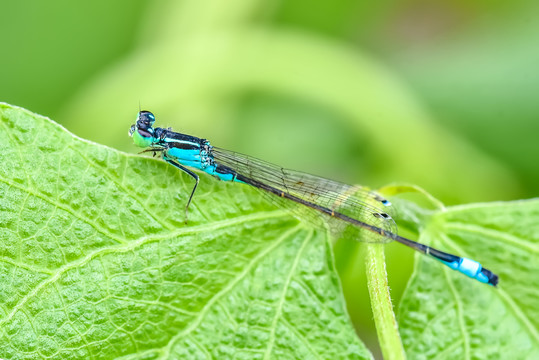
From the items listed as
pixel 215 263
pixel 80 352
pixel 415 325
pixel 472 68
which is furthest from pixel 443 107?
pixel 80 352

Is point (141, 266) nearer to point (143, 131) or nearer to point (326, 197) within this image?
point (143, 131)

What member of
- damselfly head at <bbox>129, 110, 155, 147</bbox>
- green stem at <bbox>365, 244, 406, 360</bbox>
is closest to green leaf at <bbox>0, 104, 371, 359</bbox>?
green stem at <bbox>365, 244, 406, 360</bbox>

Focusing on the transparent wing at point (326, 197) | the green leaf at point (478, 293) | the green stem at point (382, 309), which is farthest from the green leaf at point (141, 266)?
the green leaf at point (478, 293)

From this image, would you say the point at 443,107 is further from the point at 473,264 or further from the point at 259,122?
the point at 473,264

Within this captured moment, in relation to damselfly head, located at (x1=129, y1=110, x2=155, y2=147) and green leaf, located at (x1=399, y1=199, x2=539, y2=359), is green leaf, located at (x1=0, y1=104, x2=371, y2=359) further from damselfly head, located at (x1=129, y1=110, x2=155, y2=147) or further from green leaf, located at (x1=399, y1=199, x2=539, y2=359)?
damselfly head, located at (x1=129, y1=110, x2=155, y2=147)

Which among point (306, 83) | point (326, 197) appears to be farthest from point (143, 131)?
point (306, 83)

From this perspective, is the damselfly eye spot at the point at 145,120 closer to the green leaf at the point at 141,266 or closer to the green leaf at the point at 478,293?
the green leaf at the point at 141,266
